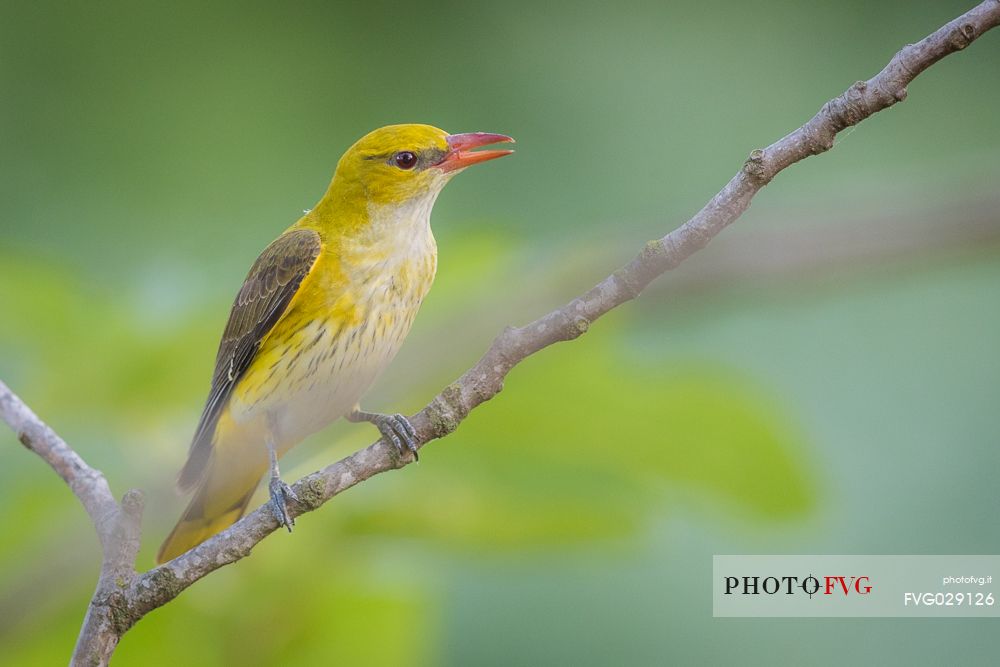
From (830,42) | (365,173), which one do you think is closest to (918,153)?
(830,42)

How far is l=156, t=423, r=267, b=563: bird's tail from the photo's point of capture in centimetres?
152

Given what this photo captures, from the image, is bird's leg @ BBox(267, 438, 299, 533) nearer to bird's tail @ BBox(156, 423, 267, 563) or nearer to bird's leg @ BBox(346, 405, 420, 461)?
bird's leg @ BBox(346, 405, 420, 461)

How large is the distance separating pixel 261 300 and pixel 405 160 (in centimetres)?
29

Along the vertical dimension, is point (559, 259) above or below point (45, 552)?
above

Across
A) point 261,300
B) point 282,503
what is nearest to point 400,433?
point 282,503

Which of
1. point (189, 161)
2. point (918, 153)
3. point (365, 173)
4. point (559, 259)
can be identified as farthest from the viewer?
point (189, 161)

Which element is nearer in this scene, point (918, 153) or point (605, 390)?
point (605, 390)

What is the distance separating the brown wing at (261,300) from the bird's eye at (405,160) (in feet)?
0.51

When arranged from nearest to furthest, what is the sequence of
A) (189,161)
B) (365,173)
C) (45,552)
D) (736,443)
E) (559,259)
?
(736,443) < (45,552) < (559,259) < (365,173) < (189,161)

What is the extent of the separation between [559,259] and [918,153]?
170cm

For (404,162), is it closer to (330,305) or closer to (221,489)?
(330,305)

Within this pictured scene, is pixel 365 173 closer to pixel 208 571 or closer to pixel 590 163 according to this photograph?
pixel 208 571

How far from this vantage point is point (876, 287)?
39.1 inches

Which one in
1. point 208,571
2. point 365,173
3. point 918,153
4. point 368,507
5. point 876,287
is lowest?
point 208,571
